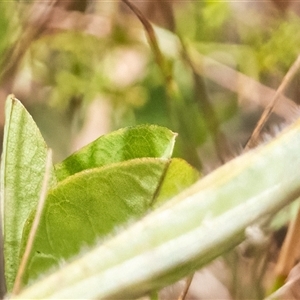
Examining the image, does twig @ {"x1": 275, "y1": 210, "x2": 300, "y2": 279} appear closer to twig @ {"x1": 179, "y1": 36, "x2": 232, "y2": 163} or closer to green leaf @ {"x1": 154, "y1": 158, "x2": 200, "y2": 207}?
green leaf @ {"x1": 154, "y1": 158, "x2": 200, "y2": 207}

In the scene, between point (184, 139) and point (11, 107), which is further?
point (184, 139)

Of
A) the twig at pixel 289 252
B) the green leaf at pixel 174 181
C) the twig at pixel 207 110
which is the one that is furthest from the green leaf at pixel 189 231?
the twig at pixel 207 110

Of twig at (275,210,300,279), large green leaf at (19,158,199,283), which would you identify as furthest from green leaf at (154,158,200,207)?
twig at (275,210,300,279)

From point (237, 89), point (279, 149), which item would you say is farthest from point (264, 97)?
point (279, 149)

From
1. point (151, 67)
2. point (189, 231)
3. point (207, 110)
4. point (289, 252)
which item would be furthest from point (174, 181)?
point (151, 67)

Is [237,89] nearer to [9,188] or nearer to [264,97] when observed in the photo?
[264,97]
